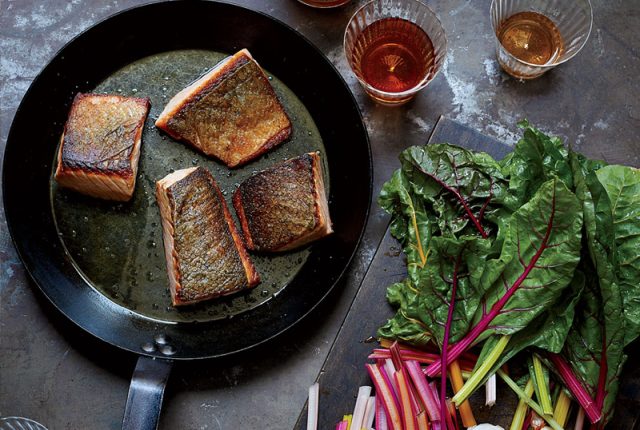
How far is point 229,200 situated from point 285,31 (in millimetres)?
920

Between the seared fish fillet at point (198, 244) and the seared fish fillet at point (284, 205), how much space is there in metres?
0.14

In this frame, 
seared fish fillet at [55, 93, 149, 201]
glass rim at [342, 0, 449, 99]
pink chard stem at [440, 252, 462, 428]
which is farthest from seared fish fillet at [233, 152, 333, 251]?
pink chard stem at [440, 252, 462, 428]

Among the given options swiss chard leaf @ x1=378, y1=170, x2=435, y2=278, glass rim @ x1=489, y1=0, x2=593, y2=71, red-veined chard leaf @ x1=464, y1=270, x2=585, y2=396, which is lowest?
red-veined chard leaf @ x1=464, y1=270, x2=585, y2=396

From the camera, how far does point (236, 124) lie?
3.55 metres

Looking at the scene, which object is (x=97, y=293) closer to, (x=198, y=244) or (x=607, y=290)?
(x=198, y=244)

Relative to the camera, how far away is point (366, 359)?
3.39m

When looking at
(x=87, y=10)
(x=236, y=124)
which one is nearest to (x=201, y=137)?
(x=236, y=124)

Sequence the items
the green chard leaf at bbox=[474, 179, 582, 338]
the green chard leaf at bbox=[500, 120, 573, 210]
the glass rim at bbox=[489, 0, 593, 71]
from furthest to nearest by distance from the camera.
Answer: the glass rim at bbox=[489, 0, 593, 71] → the green chard leaf at bbox=[500, 120, 573, 210] → the green chard leaf at bbox=[474, 179, 582, 338]

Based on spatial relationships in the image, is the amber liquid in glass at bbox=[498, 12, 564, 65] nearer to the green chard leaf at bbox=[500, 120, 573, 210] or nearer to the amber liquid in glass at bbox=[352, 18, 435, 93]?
the amber liquid in glass at bbox=[352, 18, 435, 93]

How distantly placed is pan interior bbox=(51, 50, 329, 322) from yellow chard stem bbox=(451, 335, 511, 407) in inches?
39.6

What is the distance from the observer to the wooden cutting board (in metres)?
3.29

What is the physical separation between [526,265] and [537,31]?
57.0 inches

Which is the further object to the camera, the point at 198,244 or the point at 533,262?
the point at 198,244

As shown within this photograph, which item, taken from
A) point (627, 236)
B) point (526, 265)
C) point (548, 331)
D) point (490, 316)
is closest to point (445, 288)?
point (490, 316)
